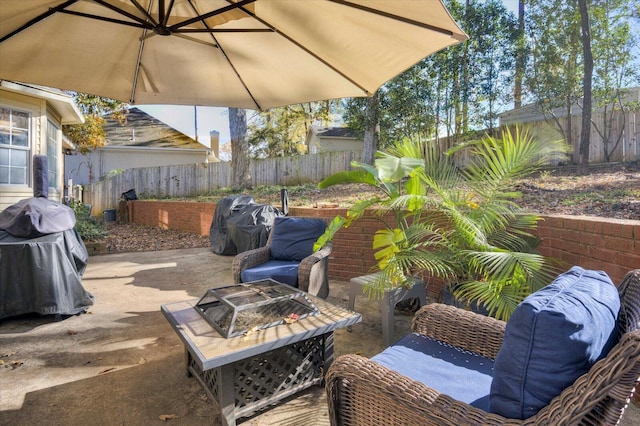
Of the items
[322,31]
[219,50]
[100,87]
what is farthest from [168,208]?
[322,31]

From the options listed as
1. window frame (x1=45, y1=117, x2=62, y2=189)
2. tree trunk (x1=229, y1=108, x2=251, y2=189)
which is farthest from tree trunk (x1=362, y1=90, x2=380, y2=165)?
window frame (x1=45, y1=117, x2=62, y2=189)

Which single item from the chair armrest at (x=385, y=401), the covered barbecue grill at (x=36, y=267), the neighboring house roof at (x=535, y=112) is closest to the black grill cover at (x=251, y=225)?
the covered barbecue grill at (x=36, y=267)

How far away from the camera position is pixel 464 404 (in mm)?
1216

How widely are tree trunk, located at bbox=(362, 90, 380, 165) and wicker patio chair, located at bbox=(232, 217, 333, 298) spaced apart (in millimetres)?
5449

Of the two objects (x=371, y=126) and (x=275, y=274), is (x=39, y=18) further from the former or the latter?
(x=371, y=126)

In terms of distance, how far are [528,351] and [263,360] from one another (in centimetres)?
160

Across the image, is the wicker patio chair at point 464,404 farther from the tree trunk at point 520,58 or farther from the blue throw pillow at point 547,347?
the tree trunk at point 520,58

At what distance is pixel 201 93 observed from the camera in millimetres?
3555

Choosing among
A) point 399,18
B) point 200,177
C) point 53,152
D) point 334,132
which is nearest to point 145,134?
point 200,177

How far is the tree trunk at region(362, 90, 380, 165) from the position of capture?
30.0ft

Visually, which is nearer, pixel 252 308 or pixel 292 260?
pixel 252 308

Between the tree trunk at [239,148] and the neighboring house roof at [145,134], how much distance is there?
6.27m

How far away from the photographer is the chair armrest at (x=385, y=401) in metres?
1.19

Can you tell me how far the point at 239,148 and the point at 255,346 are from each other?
925cm
